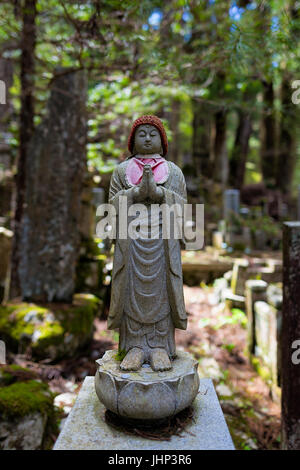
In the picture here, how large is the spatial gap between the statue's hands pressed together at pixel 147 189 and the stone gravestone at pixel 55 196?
3.14m

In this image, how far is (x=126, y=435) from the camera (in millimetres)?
2428

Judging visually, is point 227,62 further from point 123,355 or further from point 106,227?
point 123,355

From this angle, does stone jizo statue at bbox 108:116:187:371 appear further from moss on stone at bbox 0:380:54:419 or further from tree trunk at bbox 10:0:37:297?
tree trunk at bbox 10:0:37:297

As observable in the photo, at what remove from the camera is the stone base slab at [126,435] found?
7.50 feet

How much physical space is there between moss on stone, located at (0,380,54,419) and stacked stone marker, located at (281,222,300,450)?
2.44m

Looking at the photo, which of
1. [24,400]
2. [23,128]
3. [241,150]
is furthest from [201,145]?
[24,400]

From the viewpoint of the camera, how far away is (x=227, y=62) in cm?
493

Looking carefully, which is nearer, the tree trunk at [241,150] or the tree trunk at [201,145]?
the tree trunk at [241,150]

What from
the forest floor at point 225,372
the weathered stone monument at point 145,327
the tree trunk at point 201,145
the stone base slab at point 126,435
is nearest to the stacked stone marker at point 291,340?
the forest floor at point 225,372

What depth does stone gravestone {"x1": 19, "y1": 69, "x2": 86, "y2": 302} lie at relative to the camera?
565cm

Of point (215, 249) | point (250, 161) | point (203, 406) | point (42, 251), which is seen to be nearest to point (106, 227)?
point (203, 406)

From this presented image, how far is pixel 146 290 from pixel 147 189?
782 millimetres

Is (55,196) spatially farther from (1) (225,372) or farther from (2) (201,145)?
(2) (201,145)

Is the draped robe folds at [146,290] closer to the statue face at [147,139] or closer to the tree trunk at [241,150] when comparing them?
the statue face at [147,139]
